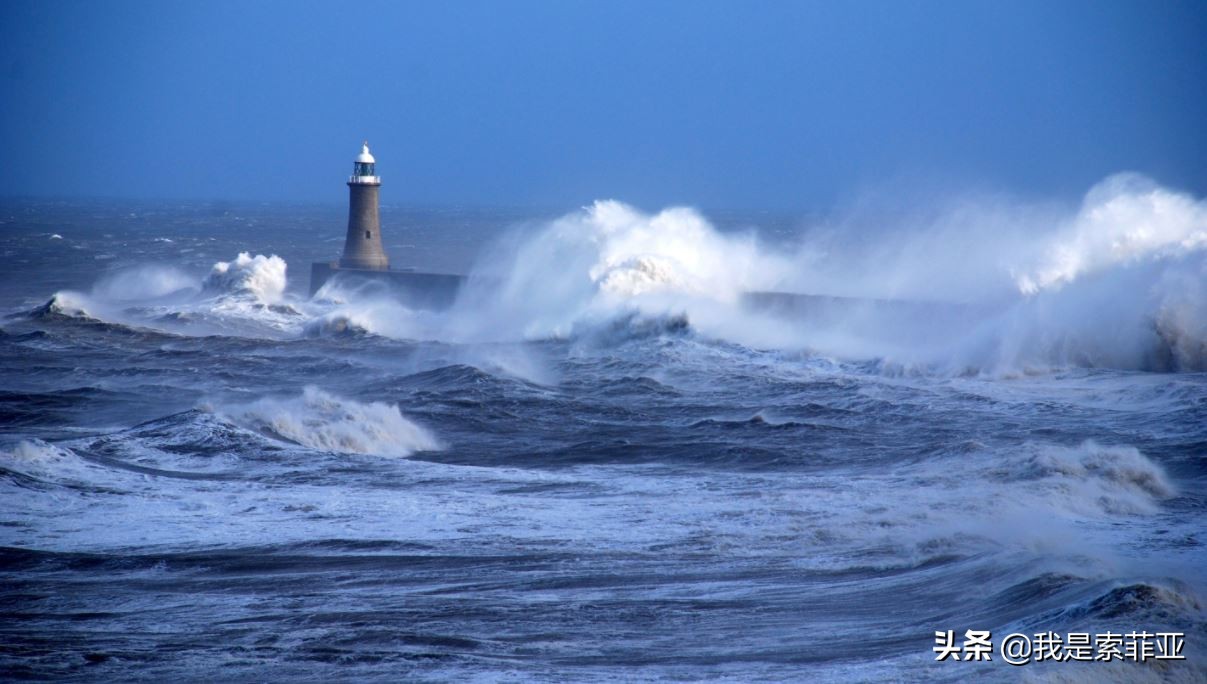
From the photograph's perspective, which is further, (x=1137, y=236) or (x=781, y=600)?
(x=1137, y=236)

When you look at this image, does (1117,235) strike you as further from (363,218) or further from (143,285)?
(143,285)

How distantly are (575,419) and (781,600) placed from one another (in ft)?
20.1

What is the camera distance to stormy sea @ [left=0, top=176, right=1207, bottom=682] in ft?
17.9

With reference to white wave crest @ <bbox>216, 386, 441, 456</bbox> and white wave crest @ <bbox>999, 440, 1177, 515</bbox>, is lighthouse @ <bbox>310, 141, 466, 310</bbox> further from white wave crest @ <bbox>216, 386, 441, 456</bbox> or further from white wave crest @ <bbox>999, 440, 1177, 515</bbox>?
white wave crest @ <bbox>999, 440, 1177, 515</bbox>

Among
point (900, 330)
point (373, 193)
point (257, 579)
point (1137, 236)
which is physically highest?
point (373, 193)

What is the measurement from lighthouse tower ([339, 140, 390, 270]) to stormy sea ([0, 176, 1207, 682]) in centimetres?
749

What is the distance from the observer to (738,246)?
78.7 feet

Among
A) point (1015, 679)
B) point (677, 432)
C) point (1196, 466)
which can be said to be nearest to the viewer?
point (1015, 679)

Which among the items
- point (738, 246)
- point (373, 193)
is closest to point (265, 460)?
point (738, 246)

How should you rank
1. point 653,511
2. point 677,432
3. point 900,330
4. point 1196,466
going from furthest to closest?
point 900,330 → point 677,432 → point 1196,466 → point 653,511

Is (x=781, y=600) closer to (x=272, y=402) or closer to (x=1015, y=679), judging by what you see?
(x=1015, y=679)

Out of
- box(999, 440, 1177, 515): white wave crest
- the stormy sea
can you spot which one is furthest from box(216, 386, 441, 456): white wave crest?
box(999, 440, 1177, 515): white wave crest

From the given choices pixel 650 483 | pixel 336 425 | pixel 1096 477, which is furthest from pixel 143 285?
pixel 1096 477

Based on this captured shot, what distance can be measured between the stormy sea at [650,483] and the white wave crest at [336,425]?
50mm
